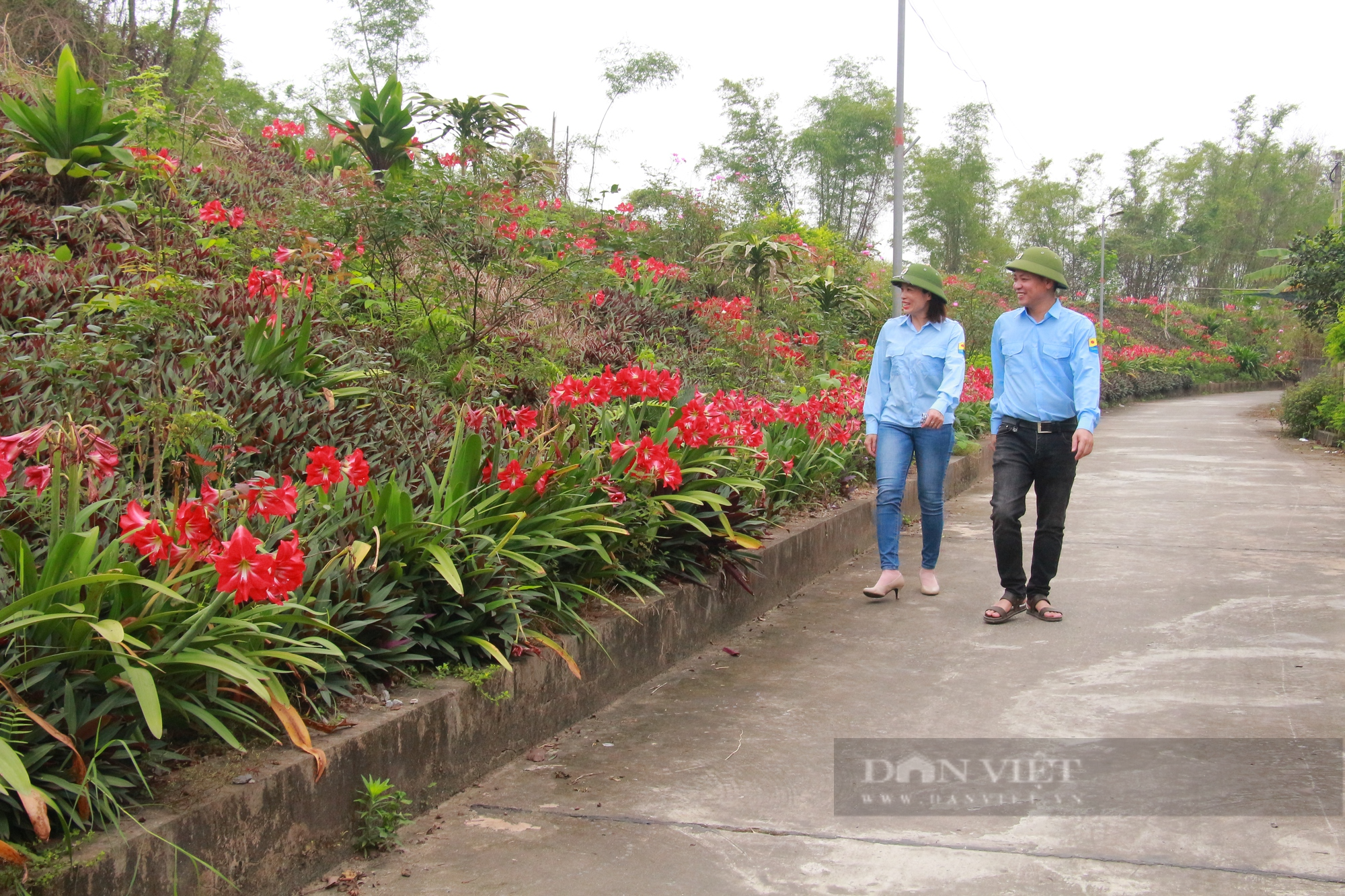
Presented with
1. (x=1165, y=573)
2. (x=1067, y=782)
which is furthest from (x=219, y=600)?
(x=1165, y=573)

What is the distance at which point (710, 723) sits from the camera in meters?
4.16

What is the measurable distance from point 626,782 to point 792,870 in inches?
30.8

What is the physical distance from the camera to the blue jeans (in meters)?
6.25

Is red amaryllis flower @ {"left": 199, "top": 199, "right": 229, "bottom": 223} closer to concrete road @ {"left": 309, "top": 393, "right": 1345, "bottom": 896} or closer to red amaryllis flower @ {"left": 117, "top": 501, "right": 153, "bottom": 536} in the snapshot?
concrete road @ {"left": 309, "top": 393, "right": 1345, "bottom": 896}

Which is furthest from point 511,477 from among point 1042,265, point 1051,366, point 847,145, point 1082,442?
point 847,145

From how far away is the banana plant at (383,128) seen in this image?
11.5 meters

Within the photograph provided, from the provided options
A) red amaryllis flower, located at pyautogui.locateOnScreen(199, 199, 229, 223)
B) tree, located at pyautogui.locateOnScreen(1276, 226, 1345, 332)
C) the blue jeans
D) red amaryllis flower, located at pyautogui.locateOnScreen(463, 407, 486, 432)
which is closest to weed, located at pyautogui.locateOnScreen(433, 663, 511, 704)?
red amaryllis flower, located at pyautogui.locateOnScreen(463, 407, 486, 432)

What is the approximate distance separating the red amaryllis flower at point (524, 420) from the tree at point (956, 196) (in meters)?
39.7

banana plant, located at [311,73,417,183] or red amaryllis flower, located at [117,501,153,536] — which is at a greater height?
banana plant, located at [311,73,417,183]

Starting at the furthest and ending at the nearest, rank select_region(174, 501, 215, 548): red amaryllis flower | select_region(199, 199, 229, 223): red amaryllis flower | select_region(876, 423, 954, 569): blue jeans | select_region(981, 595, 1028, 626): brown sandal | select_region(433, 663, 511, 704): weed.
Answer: select_region(199, 199, 229, 223): red amaryllis flower < select_region(876, 423, 954, 569): blue jeans < select_region(981, 595, 1028, 626): brown sandal < select_region(433, 663, 511, 704): weed < select_region(174, 501, 215, 548): red amaryllis flower

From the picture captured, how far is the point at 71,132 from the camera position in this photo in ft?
24.2

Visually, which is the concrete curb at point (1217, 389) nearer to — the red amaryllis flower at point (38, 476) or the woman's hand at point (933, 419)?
the woman's hand at point (933, 419)

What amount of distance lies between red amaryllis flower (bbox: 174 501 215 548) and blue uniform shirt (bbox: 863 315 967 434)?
4.15 m

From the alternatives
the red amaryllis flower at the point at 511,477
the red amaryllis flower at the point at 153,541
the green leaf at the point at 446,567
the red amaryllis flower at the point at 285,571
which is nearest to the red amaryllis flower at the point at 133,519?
the red amaryllis flower at the point at 153,541
